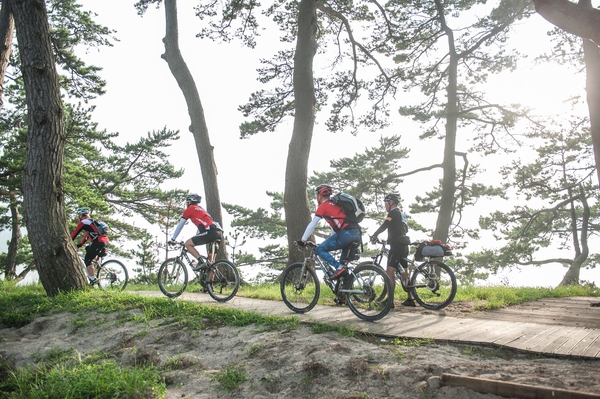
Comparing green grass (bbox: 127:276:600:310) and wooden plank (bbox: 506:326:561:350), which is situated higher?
green grass (bbox: 127:276:600:310)

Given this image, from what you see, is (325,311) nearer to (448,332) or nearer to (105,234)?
(448,332)

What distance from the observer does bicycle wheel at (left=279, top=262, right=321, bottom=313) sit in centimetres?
763

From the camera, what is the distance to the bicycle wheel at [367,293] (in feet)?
22.0

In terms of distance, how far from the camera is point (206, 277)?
9375 millimetres

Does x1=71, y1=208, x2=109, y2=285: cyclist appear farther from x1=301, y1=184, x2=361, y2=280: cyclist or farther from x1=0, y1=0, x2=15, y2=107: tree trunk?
x1=301, y1=184, x2=361, y2=280: cyclist

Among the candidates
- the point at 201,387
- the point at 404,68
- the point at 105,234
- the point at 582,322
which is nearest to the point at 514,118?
the point at 404,68

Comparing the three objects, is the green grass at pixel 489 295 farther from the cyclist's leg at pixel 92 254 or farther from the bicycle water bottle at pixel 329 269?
the cyclist's leg at pixel 92 254

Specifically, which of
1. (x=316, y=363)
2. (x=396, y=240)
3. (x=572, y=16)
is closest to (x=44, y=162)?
(x=396, y=240)

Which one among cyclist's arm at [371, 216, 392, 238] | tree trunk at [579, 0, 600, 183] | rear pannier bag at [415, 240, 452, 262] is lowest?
rear pannier bag at [415, 240, 452, 262]

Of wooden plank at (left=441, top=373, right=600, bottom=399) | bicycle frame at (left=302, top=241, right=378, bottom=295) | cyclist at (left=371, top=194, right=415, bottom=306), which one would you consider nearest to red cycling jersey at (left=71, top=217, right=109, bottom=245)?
bicycle frame at (left=302, top=241, right=378, bottom=295)

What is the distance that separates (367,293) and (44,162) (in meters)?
7.82

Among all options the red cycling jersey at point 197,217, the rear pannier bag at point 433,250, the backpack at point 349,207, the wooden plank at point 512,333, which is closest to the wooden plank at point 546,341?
the wooden plank at point 512,333

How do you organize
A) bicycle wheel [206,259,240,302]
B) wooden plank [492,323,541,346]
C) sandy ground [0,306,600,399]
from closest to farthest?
sandy ground [0,306,600,399]
wooden plank [492,323,541,346]
bicycle wheel [206,259,240,302]

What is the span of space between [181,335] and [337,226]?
3.05m
